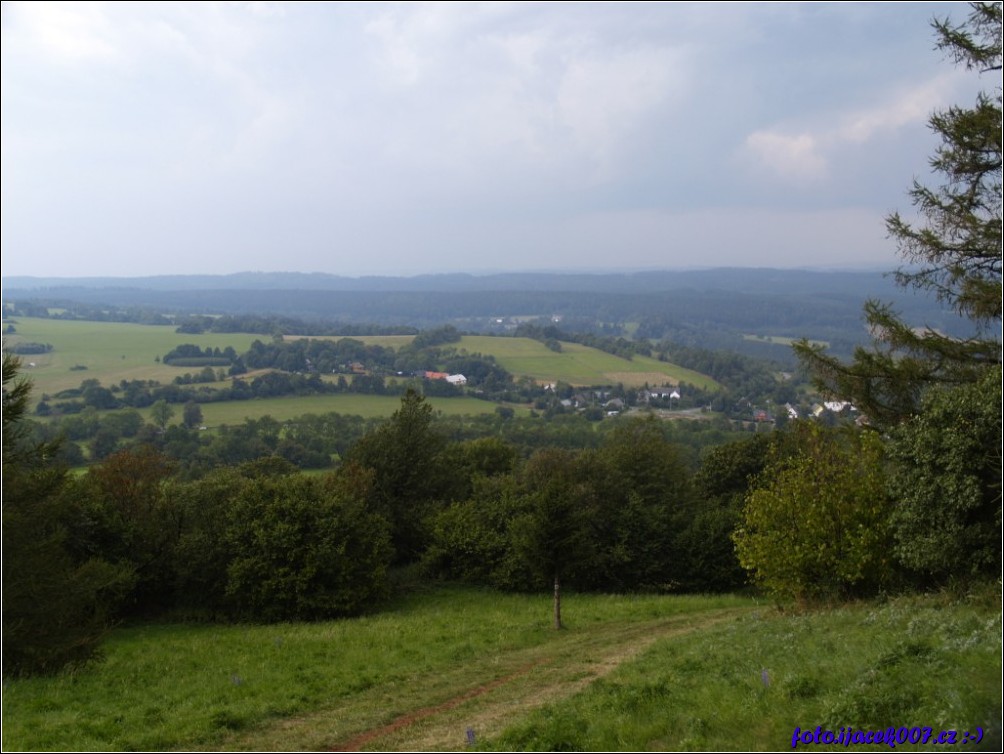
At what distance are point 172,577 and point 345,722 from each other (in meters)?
19.8

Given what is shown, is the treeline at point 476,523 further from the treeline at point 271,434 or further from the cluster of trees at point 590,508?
the treeline at point 271,434

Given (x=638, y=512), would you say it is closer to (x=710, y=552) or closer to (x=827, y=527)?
(x=710, y=552)

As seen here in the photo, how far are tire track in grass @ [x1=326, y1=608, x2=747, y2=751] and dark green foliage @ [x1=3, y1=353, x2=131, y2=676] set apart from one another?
856 centimetres

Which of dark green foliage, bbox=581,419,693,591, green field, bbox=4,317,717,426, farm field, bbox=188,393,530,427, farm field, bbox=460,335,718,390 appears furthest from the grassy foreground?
farm field, bbox=460,335,718,390

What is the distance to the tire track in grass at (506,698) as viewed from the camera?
10.0 meters

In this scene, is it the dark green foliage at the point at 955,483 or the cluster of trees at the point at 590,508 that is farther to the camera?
the cluster of trees at the point at 590,508

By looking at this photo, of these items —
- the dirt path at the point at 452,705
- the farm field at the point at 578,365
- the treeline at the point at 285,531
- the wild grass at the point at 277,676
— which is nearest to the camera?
A: the dirt path at the point at 452,705

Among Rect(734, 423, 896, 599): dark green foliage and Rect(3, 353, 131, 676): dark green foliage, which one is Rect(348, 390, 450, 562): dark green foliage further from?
Rect(734, 423, 896, 599): dark green foliage

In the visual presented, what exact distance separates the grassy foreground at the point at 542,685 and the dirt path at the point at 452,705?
0.18 ft

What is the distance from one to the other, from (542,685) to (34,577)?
10.6 metres

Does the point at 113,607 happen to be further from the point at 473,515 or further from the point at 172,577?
the point at 473,515

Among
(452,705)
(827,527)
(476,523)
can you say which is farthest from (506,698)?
(476,523)

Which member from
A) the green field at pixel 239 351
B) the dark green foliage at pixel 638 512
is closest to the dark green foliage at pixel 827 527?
the dark green foliage at pixel 638 512

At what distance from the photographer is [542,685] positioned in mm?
12539
